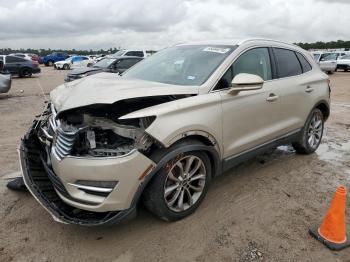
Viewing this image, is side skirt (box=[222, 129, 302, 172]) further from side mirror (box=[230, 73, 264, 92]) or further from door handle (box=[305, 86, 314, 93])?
side mirror (box=[230, 73, 264, 92])

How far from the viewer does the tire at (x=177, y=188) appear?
3.15 m

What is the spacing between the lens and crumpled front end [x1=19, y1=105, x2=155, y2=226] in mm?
2854

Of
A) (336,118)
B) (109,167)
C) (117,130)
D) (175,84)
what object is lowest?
(336,118)

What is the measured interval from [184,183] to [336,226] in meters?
1.46

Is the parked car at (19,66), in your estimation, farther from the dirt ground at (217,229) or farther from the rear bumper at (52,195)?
the rear bumper at (52,195)

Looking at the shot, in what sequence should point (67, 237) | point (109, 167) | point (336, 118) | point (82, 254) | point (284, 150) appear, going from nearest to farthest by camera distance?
point (109, 167) → point (82, 254) → point (67, 237) → point (284, 150) → point (336, 118)

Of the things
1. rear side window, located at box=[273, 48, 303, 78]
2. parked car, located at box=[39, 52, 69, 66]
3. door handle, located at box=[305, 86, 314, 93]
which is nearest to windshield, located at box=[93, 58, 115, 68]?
rear side window, located at box=[273, 48, 303, 78]

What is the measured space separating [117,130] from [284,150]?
3745 millimetres

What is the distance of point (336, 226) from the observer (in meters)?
3.15

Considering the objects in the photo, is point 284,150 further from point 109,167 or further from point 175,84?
point 109,167

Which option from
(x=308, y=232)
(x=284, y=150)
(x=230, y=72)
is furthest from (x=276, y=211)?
(x=284, y=150)

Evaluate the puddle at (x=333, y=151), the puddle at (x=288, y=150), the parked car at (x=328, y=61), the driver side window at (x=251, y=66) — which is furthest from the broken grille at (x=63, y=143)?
the parked car at (x=328, y=61)

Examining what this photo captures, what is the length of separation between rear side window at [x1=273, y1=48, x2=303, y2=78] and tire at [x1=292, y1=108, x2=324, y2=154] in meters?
0.81

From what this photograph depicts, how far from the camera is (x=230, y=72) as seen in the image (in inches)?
151
